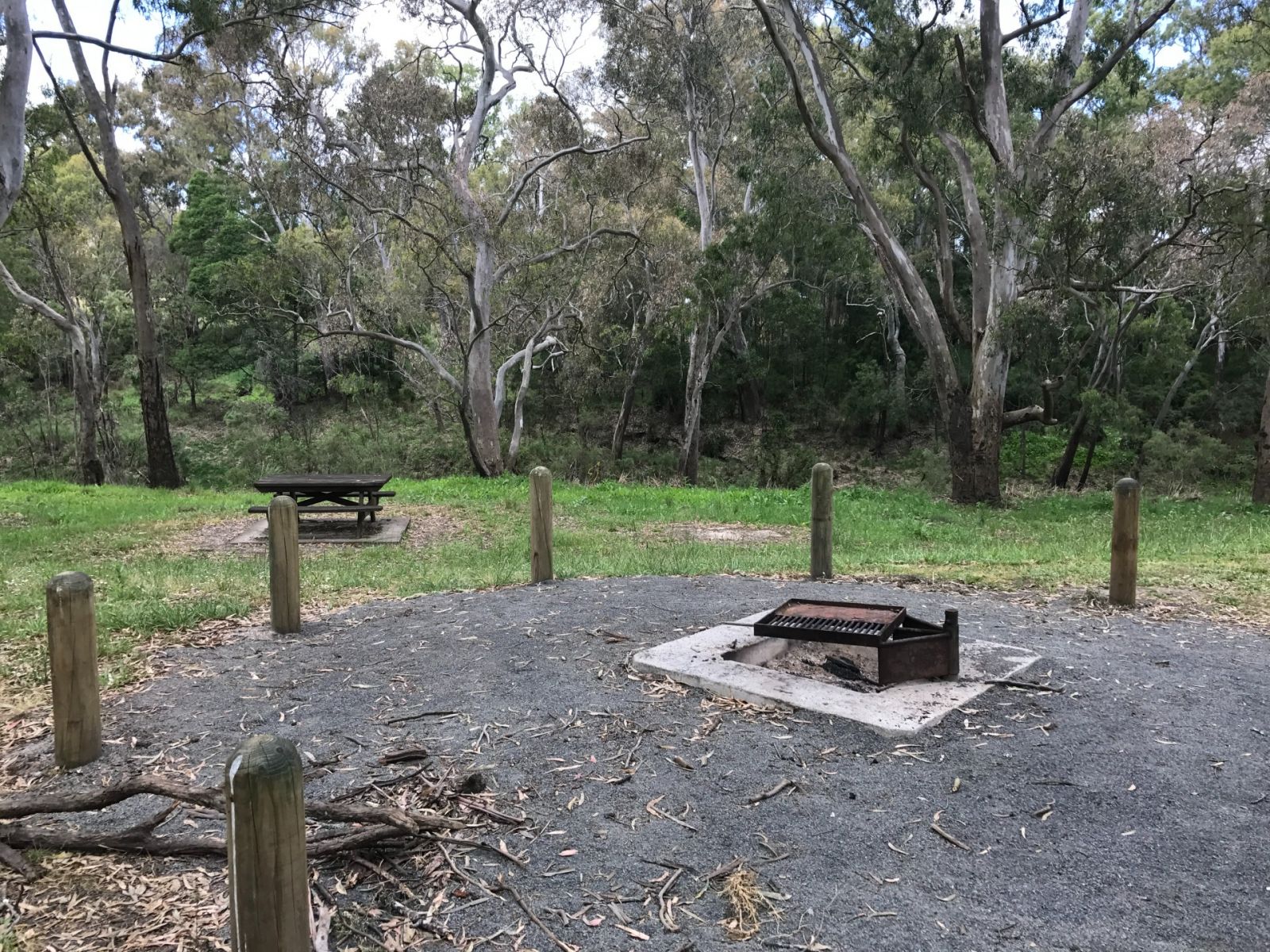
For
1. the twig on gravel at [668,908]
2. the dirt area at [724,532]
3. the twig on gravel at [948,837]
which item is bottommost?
the dirt area at [724,532]

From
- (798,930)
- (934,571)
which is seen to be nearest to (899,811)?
(798,930)

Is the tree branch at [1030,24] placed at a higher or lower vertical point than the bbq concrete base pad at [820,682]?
higher

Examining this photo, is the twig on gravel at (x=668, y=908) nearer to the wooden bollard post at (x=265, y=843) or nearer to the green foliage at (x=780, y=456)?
the wooden bollard post at (x=265, y=843)

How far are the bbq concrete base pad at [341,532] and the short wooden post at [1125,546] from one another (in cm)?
799

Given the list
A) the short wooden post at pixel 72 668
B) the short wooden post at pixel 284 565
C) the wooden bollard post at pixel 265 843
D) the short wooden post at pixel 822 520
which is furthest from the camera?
the short wooden post at pixel 822 520

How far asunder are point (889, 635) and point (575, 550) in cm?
603

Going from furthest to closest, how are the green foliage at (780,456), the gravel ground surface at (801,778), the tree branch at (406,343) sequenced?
the green foliage at (780,456), the tree branch at (406,343), the gravel ground surface at (801,778)

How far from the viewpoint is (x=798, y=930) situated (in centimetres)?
271

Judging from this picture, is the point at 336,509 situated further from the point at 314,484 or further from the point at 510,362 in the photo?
the point at 510,362

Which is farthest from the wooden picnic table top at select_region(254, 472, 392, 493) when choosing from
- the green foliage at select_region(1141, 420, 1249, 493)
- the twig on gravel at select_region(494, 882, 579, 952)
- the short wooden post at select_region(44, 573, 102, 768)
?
the green foliage at select_region(1141, 420, 1249, 493)

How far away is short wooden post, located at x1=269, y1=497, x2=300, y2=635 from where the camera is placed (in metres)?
5.89

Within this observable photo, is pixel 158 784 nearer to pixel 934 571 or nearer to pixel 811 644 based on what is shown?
pixel 811 644

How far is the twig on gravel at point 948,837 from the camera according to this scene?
3.16 m

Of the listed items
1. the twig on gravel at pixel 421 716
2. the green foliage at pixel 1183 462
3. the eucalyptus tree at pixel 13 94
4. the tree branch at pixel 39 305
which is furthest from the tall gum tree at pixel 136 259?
the green foliage at pixel 1183 462
